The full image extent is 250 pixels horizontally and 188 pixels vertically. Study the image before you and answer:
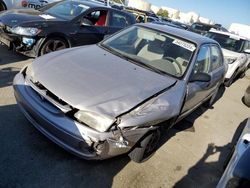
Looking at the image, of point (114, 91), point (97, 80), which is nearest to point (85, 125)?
point (114, 91)

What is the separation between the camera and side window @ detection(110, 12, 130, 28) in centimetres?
684

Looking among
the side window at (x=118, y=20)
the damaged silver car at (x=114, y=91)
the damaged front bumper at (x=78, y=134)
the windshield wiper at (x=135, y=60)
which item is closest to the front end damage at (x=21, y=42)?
the damaged silver car at (x=114, y=91)

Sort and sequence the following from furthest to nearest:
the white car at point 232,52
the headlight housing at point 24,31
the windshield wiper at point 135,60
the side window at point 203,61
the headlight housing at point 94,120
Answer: the white car at point 232,52 < the headlight housing at point 24,31 < the side window at point 203,61 < the windshield wiper at point 135,60 < the headlight housing at point 94,120

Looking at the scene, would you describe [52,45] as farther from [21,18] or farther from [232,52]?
[232,52]

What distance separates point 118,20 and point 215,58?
10.6 feet

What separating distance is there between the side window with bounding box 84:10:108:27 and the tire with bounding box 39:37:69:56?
3.26ft

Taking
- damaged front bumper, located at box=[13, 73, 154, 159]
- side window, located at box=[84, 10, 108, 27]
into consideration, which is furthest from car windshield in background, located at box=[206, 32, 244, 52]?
damaged front bumper, located at box=[13, 73, 154, 159]

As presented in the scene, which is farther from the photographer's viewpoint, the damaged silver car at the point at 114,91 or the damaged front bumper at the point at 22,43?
the damaged front bumper at the point at 22,43

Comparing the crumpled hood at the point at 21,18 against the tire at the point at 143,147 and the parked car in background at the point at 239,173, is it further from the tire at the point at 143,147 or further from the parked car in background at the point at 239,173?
the parked car in background at the point at 239,173

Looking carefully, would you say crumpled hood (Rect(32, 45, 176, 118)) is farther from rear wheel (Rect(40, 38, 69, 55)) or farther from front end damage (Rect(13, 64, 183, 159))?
rear wheel (Rect(40, 38, 69, 55))

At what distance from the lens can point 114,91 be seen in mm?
2795

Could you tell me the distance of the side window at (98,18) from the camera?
20.9ft

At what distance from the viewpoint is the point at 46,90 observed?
109 inches

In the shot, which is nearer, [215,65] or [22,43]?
[215,65]
